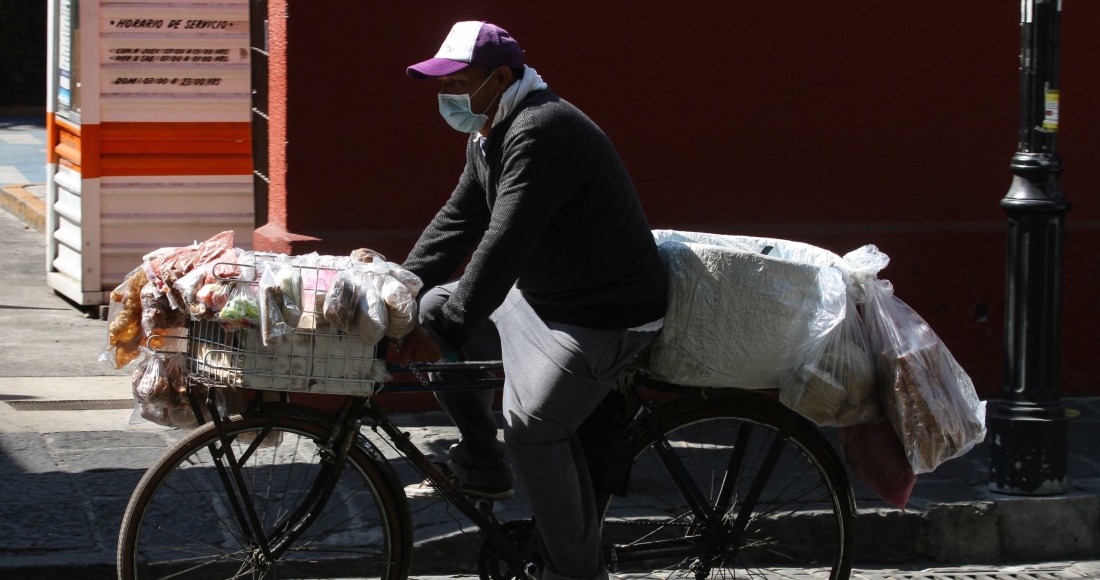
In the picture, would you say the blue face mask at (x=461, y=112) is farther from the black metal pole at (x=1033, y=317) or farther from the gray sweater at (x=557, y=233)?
the black metal pole at (x=1033, y=317)

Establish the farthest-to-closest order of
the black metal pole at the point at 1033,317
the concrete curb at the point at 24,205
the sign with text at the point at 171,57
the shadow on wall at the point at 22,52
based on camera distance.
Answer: the shadow on wall at the point at 22,52 → the concrete curb at the point at 24,205 → the sign with text at the point at 171,57 → the black metal pole at the point at 1033,317

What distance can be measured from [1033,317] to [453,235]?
2.47 metres

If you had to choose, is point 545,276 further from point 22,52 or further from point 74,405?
point 22,52

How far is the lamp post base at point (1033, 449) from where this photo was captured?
507 cm

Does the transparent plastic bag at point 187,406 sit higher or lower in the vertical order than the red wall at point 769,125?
lower

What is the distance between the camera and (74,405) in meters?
6.06

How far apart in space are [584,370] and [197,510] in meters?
1.47

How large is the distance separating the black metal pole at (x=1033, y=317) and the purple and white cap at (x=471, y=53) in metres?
2.45

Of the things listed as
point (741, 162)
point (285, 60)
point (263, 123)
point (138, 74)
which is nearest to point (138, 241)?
point (138, 74)

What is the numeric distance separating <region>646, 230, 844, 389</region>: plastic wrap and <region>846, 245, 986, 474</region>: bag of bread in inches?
6.5

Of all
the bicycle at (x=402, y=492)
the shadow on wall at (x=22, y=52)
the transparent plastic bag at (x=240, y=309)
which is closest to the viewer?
the transparent plastic bag at (x=240, y=309)

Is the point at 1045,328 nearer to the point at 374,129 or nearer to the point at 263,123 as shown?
the point at 374,129

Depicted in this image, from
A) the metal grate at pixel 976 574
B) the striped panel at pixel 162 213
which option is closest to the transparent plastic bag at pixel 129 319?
the metal grate at pixel 976 574

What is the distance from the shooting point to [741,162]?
622cm
